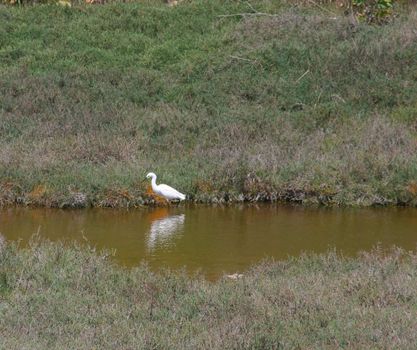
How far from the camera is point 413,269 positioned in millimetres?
9602

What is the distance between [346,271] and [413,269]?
2.15ft

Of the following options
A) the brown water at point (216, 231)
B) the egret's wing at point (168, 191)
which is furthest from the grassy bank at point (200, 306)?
the egret's wing at point (168, 191)

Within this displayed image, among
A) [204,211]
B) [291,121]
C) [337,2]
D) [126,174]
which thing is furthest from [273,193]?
[337,2]

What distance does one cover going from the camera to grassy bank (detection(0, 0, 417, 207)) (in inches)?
595

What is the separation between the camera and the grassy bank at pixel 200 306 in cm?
725

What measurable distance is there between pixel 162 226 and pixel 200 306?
17.7 feet

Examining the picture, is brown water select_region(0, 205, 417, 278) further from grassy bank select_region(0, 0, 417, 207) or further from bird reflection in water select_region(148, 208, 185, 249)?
grassy bank select_region(0, 0, 417, 207)

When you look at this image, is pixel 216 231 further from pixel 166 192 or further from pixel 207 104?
pixel 207 104

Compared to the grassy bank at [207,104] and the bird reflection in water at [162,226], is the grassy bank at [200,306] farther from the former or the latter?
the grassy bank at [207,104]

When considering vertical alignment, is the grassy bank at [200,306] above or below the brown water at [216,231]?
above

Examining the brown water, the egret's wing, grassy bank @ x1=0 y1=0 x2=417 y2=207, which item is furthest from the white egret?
grassy bank @ x1=0 y1=0 x2=417 y2=207

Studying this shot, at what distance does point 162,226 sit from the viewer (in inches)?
536

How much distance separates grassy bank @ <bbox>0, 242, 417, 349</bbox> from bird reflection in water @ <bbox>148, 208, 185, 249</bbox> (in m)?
2.72

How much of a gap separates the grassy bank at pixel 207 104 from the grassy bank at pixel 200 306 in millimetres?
5034
